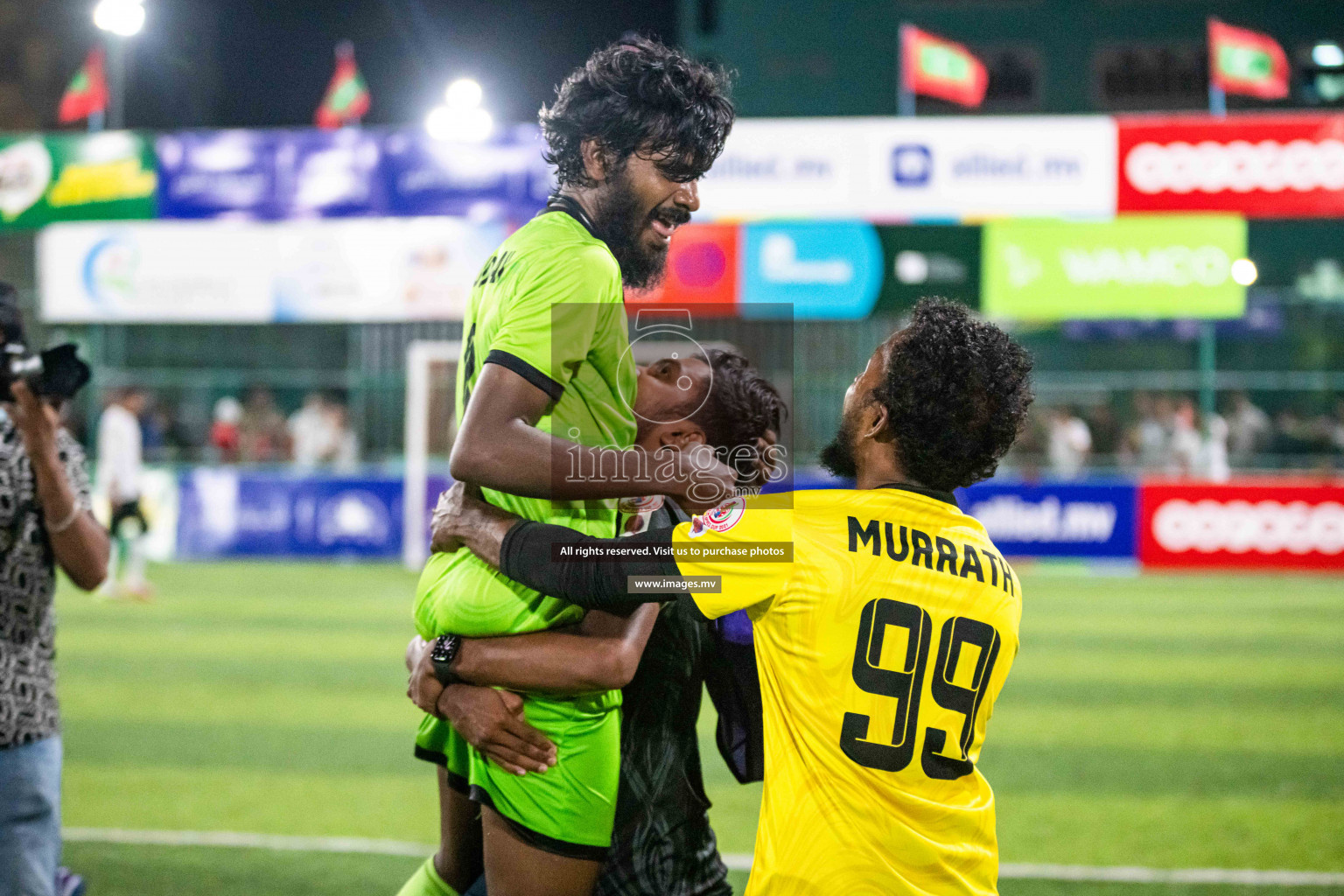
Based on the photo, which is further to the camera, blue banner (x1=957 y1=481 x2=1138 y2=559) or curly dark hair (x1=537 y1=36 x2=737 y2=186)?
blue banner (x1=957 y1=481 x2=1138 y2=559)

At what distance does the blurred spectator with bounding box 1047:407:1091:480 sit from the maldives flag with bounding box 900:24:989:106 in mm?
4930

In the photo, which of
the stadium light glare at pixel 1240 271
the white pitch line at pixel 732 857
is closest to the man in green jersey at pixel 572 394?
the white pitch line at pixel 732 857

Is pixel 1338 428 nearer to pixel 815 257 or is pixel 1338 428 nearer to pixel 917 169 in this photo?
pixel 917 169

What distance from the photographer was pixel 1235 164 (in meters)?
14.5

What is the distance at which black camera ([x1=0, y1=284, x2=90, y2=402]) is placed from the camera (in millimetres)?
2816

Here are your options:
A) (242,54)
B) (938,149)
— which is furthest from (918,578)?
(242,54)

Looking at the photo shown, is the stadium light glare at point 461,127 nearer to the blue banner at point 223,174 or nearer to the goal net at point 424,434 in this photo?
the blue banner at point 223,174

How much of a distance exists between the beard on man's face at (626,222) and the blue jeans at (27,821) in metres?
1.86

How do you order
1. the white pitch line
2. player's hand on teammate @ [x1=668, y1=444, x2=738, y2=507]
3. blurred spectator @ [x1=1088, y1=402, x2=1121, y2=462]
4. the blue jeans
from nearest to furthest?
player's hand on teammate @ [x1=668, y1=444, x2=738, y2=507] < the blue jeans < the white pitch line < blurred spectator @ [x1=1088, y1=402, x2=1121, y2=462]

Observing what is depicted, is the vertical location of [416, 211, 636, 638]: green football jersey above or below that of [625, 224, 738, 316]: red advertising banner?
below

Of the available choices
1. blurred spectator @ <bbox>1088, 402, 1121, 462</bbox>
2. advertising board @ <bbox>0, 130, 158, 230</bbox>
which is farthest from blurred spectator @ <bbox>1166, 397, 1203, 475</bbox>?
advertising board @ <bbox>0, 130, 158, 230</bbox>

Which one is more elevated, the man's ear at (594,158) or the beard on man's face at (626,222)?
the man's ear at (594,158)

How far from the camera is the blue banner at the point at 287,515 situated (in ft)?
54.7

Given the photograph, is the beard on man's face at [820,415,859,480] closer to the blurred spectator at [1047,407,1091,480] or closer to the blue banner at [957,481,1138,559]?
the blue banner at [957,481,1138,559]
